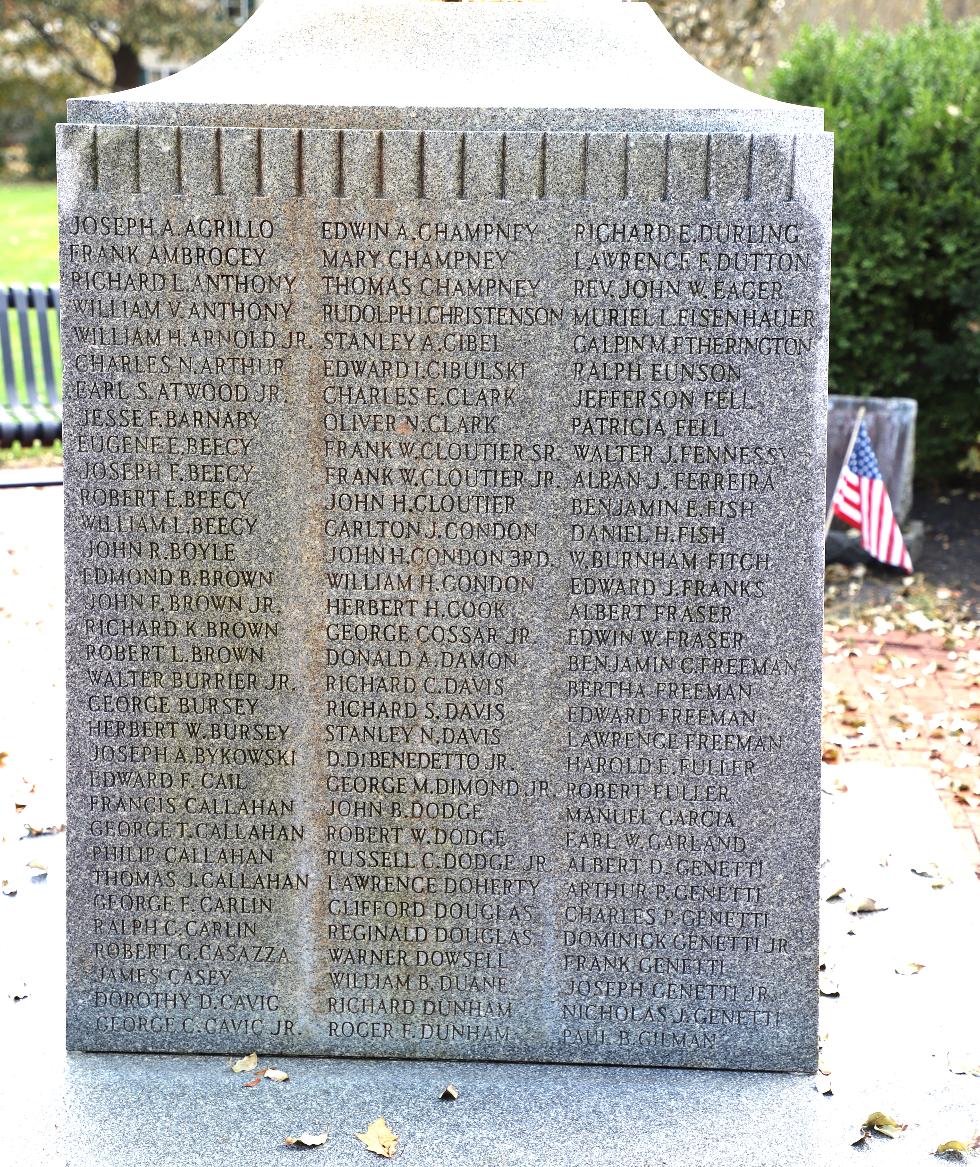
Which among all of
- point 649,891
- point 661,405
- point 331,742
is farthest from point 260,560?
point 649,891

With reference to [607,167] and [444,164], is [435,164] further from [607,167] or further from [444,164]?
[607,167]

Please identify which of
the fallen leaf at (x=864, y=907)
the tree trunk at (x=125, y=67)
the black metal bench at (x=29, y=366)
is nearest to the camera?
the fallen leaf at (x=864, y=907)

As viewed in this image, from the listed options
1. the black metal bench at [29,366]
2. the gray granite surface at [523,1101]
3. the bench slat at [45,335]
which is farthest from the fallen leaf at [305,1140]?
the bench slat at [45,335]

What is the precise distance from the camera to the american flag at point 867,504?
763 cm

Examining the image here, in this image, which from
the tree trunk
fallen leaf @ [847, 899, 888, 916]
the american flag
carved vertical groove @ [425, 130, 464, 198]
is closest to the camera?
carved vertical groove @ [425, 130, 464, 198]

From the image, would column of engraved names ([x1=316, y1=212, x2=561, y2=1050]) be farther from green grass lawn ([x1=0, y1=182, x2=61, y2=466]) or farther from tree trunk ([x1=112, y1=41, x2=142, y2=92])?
tree trunk ([x1=112, y1=41, x2=142, y2=92])

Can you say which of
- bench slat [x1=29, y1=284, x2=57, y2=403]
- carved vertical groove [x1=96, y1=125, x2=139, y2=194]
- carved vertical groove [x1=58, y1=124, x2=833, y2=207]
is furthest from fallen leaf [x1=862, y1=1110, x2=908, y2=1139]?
bench slat [x1=29, y1=284, x2=57, y2=403]

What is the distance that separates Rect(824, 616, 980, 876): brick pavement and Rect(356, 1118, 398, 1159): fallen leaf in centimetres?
273

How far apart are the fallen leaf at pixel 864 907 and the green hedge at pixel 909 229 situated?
212 inches

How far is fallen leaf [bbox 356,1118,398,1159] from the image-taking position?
3.27 meters

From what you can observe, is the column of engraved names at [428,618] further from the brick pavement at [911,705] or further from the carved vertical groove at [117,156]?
the brick pavement at [911,705]

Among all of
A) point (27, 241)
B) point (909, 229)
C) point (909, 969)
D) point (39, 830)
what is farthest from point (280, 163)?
point (27, 241)

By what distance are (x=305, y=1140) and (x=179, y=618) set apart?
47.8 inches

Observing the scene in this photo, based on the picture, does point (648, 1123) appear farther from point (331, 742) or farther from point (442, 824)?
point (331, 742)
